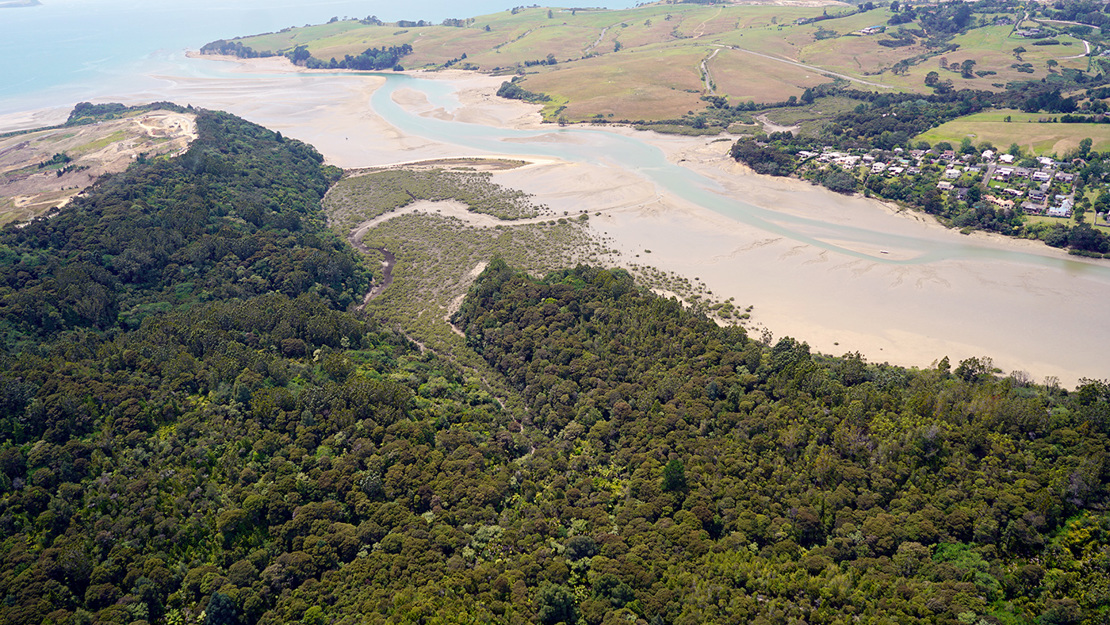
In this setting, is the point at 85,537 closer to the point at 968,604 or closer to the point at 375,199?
the point at 968,604

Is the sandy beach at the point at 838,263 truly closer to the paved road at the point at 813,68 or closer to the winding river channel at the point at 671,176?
the winding river channel at the point at 671,176

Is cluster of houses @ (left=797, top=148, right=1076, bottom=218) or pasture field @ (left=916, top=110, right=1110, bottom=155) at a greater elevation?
pasture field @ (left=916, top=110, right=1110, bottom=155)

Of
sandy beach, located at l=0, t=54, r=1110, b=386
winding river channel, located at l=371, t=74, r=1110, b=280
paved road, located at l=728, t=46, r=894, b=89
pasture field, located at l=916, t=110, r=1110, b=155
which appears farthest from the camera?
paved road, located at l=728, t=46, r=894, b=89

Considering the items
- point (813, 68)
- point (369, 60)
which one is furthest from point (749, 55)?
point (369, 60)

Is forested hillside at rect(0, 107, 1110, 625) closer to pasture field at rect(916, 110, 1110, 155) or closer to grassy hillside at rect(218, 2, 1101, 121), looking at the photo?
pasture field at rect(916, 110, 1110, 155)

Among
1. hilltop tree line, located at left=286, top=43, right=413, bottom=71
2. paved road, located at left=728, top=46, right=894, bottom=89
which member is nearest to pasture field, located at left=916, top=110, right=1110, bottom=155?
paved road, located at left=728, top=46, right=894, bottom=89

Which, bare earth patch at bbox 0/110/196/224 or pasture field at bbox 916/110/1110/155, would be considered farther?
pasture field at bbox 916/110/1110/155
